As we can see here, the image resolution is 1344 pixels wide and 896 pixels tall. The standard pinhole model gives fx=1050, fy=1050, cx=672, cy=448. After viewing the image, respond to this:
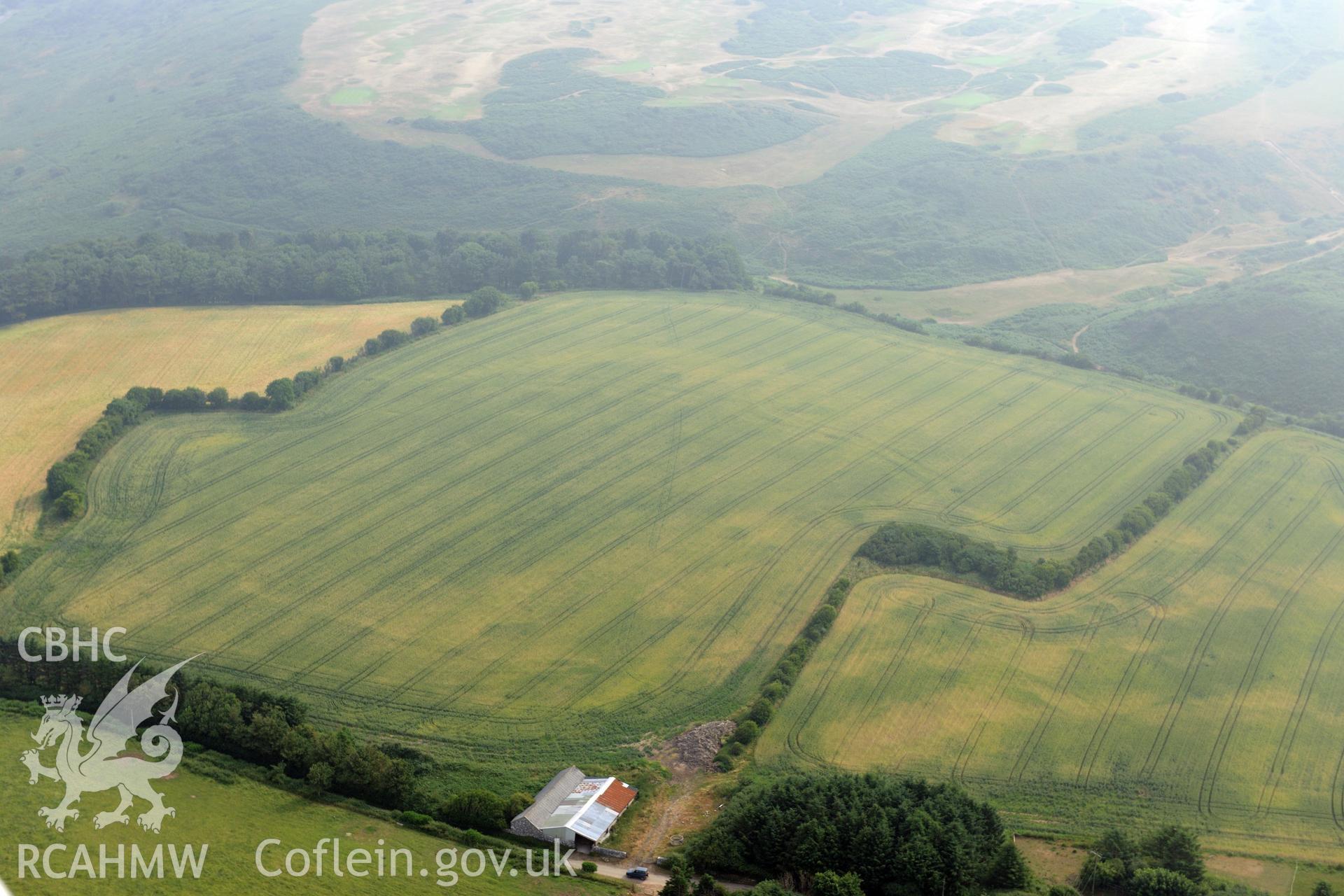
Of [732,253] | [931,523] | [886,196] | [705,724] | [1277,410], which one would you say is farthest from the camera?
[886,196]

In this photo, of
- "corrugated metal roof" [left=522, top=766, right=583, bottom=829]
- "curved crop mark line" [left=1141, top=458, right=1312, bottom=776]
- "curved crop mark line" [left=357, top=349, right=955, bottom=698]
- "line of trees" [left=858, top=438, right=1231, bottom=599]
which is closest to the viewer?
"corrugated metal roof" [left=522, top=766, right=583, bottom=829]

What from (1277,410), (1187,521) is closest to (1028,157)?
(1277,410)

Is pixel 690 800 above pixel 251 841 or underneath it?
underneath

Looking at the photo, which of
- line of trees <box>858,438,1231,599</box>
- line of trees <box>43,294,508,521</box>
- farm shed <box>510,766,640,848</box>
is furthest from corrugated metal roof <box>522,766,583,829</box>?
line of trees <box>43,294,508,521</box>

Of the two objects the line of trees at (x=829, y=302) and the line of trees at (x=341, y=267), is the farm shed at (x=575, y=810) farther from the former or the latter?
the line of trees at (x=341, y=267)

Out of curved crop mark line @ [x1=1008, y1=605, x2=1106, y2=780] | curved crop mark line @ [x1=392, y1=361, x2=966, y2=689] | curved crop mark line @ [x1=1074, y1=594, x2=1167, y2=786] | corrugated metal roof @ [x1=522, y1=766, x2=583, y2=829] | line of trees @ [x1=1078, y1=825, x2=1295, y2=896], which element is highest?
corrugated metal roof @ [x1=522, y1=766, x2=583, y2=829]

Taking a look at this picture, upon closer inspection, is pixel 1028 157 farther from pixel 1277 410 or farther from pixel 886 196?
pixel 1277 410

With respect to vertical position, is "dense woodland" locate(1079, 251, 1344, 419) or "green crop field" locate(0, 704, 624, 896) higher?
"green crop field" locate(0, 704, 624, 896)

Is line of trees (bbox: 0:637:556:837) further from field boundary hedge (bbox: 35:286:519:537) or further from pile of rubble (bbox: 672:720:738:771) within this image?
field boundary hedge (bbox: 35:286:519:537)
